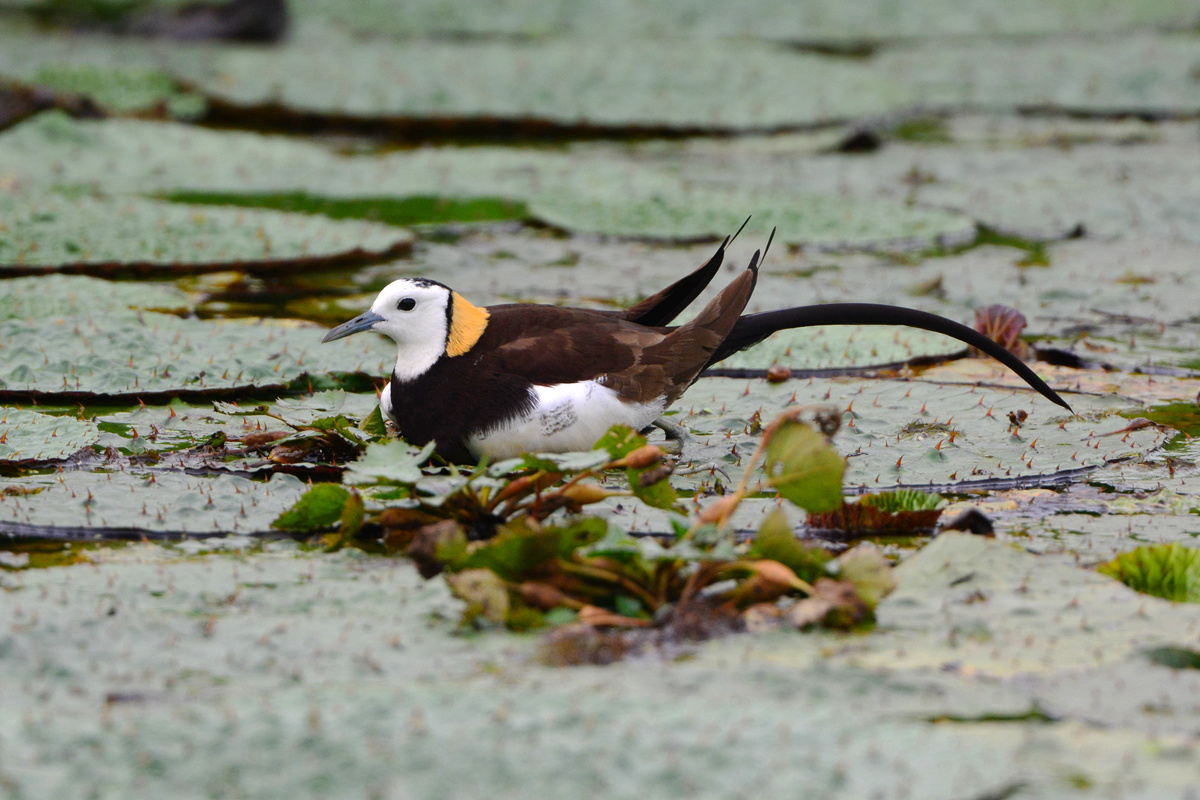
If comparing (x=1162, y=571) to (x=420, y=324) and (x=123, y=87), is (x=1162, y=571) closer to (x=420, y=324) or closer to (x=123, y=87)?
(x=420, y=324)

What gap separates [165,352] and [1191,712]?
12.2 ft

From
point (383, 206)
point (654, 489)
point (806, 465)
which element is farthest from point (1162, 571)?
point (383, 206)

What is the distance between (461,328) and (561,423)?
1.46 feet

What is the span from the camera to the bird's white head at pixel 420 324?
4055 mm

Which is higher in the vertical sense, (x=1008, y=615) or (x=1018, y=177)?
(x=1018, y=177)

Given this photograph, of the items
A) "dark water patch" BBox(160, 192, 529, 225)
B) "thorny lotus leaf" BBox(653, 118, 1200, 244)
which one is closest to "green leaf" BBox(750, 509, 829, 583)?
"thorny lotus leaf" BBox(653, 118, 1200, 244)

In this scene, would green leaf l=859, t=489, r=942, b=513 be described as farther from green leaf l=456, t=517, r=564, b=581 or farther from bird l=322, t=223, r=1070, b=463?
green leaf l=456, t=517, r=564, b=581

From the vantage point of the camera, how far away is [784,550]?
123 inches

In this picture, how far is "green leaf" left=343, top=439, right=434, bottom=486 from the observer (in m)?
3.29

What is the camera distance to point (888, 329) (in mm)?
5652

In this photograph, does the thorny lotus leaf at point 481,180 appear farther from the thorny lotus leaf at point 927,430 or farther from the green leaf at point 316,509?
the green leaf at point 316,509

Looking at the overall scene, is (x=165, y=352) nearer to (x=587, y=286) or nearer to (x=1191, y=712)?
(x=587, y=286)

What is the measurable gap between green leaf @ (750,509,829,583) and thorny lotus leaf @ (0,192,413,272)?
3.89 metres

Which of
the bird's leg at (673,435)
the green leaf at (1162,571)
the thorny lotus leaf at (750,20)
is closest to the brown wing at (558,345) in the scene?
the bird's leg at (673,435)
